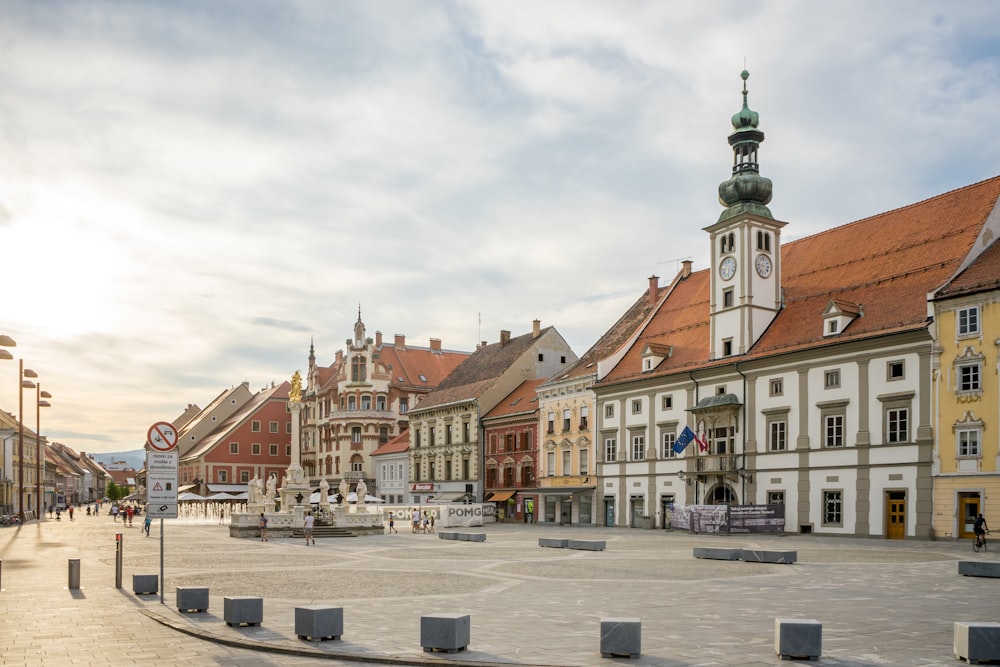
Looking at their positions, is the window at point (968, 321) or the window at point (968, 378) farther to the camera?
the window at point (968, 321)

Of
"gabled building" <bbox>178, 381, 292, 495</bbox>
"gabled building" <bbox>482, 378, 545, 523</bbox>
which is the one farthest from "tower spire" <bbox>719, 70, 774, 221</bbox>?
"gabled building" <bbox>178, 381, 292, 495</bbox>

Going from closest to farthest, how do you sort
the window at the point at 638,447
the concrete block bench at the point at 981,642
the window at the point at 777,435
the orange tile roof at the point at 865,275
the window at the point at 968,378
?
the concrete block bench at the point at 981,642 → the window at the point at 968,378 → the orange tile roof at the point at 865,275 → the window at the point at 777,435 → the window at the point at 638,447

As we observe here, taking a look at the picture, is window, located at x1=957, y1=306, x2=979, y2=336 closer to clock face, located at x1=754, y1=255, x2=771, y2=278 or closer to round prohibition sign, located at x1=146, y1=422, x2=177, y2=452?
clock face, located at x1=754, y1=255, x2=771, y2=278

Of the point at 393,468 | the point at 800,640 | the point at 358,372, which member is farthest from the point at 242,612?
the point at 358,372

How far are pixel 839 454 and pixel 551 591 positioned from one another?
28.5 m

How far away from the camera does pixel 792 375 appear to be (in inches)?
1927

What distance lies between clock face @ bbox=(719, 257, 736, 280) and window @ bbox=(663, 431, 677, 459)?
9527 mm

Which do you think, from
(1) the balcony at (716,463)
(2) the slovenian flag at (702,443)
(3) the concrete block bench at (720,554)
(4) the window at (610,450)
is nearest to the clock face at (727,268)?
(2) the slovenian flag at (702,443)

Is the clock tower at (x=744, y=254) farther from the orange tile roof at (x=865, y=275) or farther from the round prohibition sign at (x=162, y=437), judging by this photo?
the round prohibition sign at (x=162, y=437)

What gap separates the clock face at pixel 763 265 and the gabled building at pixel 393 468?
4528 cm

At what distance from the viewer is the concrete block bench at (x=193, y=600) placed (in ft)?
57.1

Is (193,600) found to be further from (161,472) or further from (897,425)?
(897,425)

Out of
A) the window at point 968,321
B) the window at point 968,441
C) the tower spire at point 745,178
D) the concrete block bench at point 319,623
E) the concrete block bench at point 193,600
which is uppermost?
the tower spire at point 745,178

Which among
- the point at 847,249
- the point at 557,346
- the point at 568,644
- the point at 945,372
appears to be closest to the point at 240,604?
the point at 568,644
